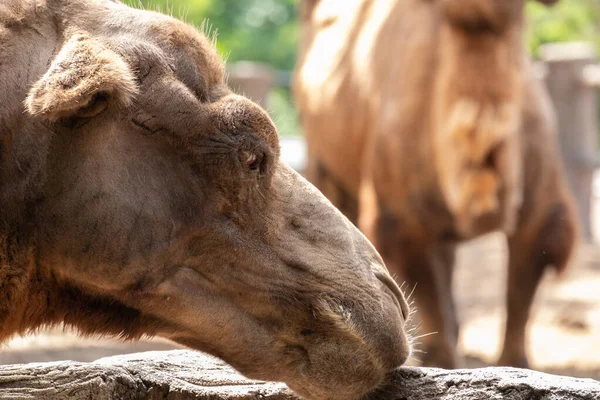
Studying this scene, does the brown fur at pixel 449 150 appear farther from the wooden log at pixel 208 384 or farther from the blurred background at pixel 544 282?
the wooden log at pixel 208 384

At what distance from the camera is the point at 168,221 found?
2447mm

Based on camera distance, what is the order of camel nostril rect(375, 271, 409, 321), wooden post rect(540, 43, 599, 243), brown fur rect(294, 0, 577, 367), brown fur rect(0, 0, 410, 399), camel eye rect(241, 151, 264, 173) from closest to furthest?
1. brown fur rect(0, 0, 410, 399)
2. camel eye rect(241, 151, 264, 173)
3. camel nostril rect(375, 271, 409, 321)
4. brown fur rect(294, 0, 577, 367)
5. wooden post rect(540, 43, 599, 243)

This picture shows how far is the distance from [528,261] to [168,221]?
13.0 feet

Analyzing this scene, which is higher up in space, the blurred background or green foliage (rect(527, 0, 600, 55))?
green foliage (rect(527, 0, 600, 55))

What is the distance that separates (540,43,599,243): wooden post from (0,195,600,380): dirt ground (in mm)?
1464

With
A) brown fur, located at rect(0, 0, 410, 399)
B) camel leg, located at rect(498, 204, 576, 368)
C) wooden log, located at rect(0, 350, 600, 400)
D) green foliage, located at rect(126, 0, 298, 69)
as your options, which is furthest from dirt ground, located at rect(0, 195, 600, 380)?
green foliage, located at rect(126, 0, 298, 69)

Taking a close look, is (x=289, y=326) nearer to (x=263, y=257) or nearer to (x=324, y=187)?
(x=263, y=257)

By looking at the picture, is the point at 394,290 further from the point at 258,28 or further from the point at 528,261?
the point at 258,28

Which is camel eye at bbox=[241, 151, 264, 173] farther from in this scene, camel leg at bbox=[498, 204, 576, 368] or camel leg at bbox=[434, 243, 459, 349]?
camel leg at bbox=[498, 204, 576, 368]

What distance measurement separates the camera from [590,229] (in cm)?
1196

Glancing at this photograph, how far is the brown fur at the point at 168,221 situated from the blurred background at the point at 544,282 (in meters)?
0.38

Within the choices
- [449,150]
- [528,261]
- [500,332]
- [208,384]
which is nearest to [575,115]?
[500,332]

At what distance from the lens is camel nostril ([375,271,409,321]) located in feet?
8.66

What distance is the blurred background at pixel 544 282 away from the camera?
675 centimetres
